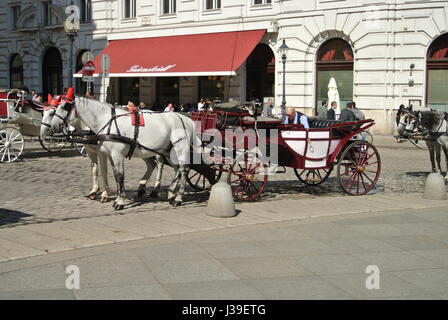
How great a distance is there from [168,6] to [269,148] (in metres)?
24.6

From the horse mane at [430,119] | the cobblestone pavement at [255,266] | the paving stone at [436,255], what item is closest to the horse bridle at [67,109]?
the cobblestone pavement at [255,266]

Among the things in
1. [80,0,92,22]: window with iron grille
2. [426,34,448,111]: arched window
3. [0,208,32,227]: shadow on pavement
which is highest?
[80,0,92,22]: window with iron grille

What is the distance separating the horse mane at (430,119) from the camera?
45.2 feet

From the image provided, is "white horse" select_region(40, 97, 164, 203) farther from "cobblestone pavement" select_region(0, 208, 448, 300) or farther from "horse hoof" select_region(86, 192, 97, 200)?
"cobblestone pavement" select_region(0, 208, 448, 300)

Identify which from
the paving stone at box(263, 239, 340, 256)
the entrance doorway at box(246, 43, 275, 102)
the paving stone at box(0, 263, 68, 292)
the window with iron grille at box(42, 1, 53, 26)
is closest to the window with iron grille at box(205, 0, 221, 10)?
the entrance doorway at box(246, 43, 275, 102)

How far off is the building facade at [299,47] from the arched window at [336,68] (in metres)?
0.05

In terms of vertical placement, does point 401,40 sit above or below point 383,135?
above

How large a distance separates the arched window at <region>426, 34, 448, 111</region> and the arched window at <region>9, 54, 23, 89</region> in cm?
2763

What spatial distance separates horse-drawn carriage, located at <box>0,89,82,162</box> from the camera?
17328 mm

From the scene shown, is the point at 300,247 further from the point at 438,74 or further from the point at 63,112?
the point at 438,74
